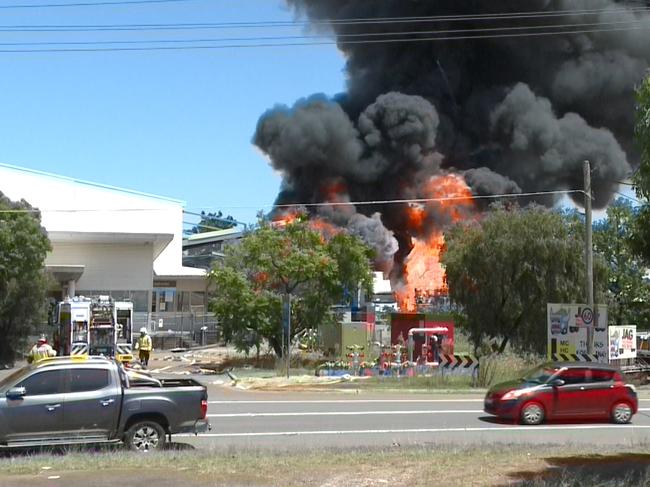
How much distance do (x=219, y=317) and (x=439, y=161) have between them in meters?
44.9

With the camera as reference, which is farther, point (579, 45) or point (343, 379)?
point (579, 45)

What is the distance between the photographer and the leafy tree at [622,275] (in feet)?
134

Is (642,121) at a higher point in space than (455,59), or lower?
lower

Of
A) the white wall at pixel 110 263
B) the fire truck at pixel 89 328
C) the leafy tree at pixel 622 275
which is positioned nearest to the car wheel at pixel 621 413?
the fire truck at pixel 89 328

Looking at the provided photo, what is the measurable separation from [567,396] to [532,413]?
37.8 inches

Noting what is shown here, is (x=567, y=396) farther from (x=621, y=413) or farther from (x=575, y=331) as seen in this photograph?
(x=575, y=331)

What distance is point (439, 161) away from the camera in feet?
249

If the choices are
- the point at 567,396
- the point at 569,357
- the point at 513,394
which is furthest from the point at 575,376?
the point at 569,357

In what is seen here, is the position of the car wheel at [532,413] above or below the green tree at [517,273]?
below

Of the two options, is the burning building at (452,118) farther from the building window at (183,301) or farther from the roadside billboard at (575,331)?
the roadside billboard at (575,331)

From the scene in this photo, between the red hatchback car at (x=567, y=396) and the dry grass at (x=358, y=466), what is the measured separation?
21.0 feet

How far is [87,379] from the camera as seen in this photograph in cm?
1302

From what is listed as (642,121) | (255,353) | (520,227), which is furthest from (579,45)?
(642,121)

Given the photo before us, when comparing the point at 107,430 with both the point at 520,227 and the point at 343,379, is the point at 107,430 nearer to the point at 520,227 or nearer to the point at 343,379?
the point at 343,379
